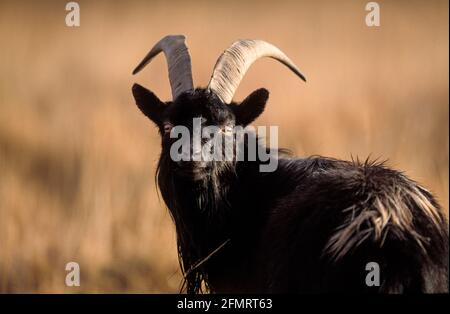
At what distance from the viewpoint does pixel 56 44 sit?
1514cm

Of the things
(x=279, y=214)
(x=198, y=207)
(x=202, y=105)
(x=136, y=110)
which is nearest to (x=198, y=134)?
(x=202, y=105)

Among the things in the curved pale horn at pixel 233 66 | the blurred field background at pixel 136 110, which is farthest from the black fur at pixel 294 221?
the blurred field background at pixel 136 110

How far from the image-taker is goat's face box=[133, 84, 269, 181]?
7.68 meters

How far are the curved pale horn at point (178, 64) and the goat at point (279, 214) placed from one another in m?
0.01

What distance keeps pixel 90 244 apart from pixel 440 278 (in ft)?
24.5

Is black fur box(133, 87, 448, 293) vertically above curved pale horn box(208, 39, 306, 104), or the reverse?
curved pale horn box(208, 39, 306, 104)

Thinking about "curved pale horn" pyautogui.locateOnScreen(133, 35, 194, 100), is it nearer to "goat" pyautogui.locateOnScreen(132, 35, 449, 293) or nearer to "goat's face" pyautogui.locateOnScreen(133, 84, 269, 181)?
"goat" pyautogui.locateOnScreen(132, 35, 449, 293)

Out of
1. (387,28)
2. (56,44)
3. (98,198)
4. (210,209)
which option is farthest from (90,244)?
(387,28)

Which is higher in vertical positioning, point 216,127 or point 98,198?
point 216,127

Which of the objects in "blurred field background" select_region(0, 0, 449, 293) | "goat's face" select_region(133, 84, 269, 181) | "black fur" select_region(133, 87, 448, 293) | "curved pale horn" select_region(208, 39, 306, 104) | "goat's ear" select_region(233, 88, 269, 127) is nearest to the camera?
"black fur" select_region(133, 87, 448, 293)

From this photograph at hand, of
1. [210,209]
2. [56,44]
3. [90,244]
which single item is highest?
[56,44]

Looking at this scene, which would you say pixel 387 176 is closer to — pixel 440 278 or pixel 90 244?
pixel 440 278

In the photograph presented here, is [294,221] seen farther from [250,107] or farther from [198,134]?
[250,107]

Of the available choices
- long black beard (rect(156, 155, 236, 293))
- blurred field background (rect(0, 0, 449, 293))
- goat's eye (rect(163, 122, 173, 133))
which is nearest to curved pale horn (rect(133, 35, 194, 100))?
goat's eye (rect(163, 122, 173, 133))
